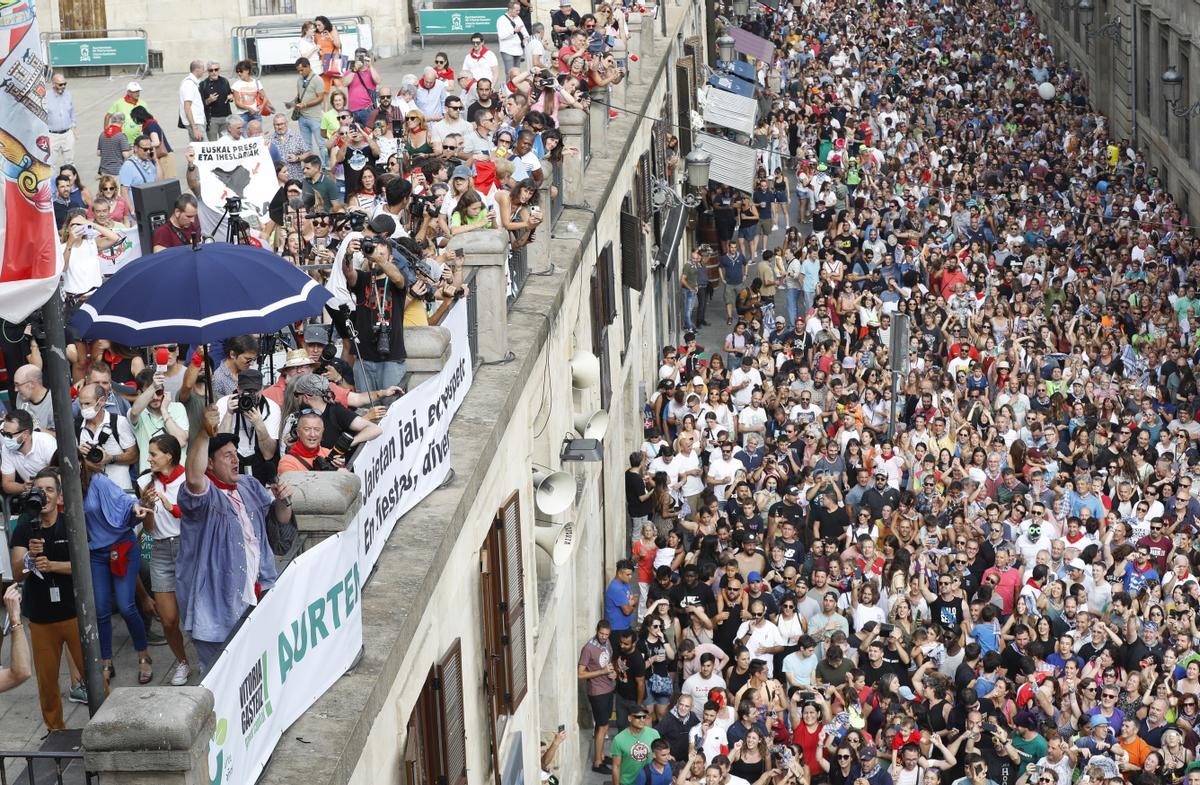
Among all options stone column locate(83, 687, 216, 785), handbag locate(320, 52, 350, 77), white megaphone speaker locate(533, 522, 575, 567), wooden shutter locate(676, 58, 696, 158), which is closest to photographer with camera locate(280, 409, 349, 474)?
stone column locate(83, 687, 216, 785)

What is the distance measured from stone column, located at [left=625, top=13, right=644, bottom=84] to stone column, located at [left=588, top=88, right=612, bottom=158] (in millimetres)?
5475

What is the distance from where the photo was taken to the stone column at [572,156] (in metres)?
20.8

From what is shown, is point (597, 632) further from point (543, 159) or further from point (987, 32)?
point (987, 32)

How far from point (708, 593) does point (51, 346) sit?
12.4 meters

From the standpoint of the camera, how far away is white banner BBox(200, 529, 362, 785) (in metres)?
8.16

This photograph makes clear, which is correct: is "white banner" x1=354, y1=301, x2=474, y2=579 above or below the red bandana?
below

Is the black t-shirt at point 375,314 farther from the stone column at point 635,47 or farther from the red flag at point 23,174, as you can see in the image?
the stone column at point 635,47

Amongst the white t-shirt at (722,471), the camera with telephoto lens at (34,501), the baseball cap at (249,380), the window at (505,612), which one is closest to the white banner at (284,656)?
the baseball cap at (249,380)

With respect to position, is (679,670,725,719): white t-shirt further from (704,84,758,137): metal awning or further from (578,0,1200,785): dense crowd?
(704,84,758,137): metal awning

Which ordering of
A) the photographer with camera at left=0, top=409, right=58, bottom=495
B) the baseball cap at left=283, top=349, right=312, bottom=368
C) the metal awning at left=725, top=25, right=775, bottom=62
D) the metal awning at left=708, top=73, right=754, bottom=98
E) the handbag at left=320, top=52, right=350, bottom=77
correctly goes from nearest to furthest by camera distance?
the photographer with camera at left=0, top=409, right=58, bottom=495
the baseball cap at left=283, top=349, right=312, bottom=368
the handbag at left=320, top=52, right=350, bottom=77
the metal awning at left=708, top=73, right=754, bottom=98
the metal awning at left=725, top=25, right=775, bottom=62

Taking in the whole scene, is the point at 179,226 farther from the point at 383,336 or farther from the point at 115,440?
the point at 115,440

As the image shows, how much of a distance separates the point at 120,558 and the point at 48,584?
0.57m

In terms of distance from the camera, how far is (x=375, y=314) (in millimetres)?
12656

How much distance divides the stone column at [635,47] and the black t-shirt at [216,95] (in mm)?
7767
